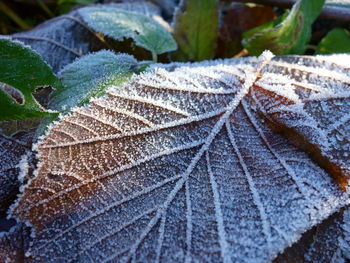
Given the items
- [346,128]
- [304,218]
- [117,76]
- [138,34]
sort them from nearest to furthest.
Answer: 1. [304,218]
2. [346,128]
3. [117,76]
4. [138,34]

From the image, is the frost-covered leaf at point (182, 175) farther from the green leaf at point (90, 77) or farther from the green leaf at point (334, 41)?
the green leaf at point (334, 41)

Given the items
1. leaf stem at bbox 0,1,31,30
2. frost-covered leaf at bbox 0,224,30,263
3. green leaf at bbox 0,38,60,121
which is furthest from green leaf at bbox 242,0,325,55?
leaf stem at bbox 0,1,31,30

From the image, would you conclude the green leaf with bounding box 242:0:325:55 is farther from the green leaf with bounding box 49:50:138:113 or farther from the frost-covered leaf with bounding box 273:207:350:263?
the frost-covered leaf with bounding box 273:207:350:263

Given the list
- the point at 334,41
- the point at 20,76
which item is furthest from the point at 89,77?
the point at 334,41

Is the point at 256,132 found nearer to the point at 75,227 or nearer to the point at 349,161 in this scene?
the point at 349,161

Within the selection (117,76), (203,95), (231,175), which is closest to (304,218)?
(231,175)
